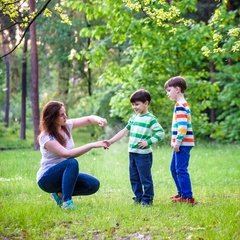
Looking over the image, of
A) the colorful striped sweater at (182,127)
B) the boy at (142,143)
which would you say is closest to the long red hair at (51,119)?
the boy at (142,143)

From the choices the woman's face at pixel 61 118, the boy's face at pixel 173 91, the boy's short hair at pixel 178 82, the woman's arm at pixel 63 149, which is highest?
the boy's short hair at pixel 178 82

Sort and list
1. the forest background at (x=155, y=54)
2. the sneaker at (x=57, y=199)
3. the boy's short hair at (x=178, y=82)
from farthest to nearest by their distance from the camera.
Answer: the forest background at (x=155, y=54)
the boy's short hair at (x=178, y=82)
the sneaker at (x=57, y=199)

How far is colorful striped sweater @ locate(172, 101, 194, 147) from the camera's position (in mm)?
4340

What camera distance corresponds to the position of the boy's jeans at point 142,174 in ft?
14.1

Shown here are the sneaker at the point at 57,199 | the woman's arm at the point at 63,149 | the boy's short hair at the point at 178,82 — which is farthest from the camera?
the boy's short hair at the point at 178,82

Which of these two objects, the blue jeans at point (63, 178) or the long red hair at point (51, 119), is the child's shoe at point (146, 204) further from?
the long red hair at point (51, 119)

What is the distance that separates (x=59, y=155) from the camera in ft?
13.6

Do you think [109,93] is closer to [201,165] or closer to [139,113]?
[201,165]

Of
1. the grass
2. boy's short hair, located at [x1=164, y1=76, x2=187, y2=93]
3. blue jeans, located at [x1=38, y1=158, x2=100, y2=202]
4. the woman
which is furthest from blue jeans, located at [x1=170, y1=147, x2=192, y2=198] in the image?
blue jeans, located at [x1=38, y1=158, x2=100, y2=202]

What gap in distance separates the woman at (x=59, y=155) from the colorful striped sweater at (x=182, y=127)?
1.02 metres

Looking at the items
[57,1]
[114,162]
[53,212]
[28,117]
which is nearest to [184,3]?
[57,1]

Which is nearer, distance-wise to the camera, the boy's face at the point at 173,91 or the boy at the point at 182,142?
the boy at the point at 182,142

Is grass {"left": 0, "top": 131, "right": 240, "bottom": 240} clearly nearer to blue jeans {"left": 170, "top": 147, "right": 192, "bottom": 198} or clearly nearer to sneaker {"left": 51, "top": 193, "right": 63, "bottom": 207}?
sneaker {"left": 51, "top": 193, "right": 63, "bottom": 207}

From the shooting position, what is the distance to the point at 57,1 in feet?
23.4
